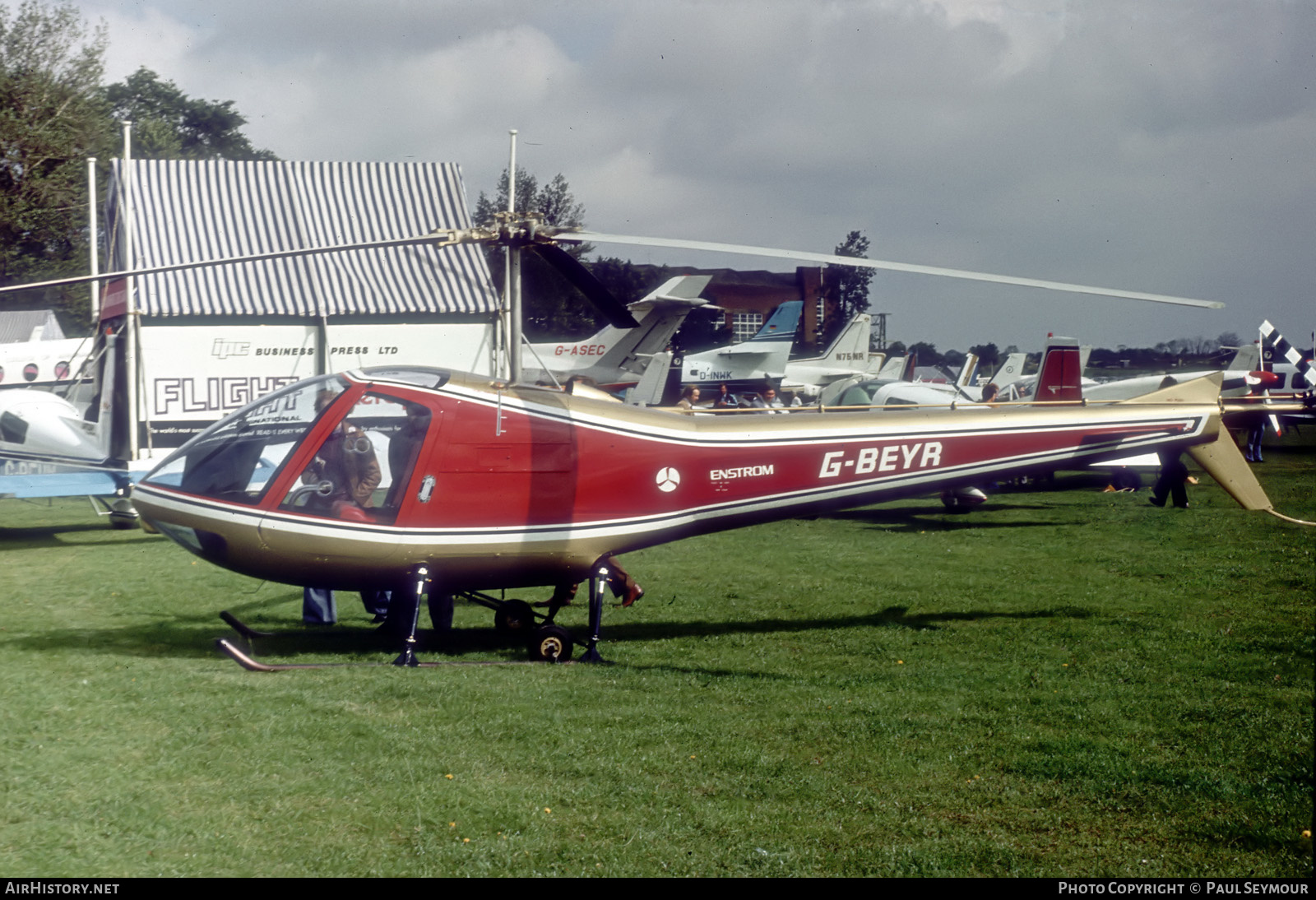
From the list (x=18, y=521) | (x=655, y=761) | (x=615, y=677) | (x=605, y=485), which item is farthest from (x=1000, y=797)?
(x=18, y=521)

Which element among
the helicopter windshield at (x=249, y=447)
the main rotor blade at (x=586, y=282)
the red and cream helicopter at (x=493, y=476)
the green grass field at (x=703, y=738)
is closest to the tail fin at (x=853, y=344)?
the green grass field at (x=703, y=738)

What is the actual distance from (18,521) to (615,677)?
1212 cm

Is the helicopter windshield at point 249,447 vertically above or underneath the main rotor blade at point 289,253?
underneath

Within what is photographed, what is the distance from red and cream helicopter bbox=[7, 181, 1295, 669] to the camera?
7.20 metres

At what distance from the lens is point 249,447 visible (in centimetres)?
739

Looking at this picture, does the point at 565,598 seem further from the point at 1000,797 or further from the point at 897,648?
the point at 1000,797

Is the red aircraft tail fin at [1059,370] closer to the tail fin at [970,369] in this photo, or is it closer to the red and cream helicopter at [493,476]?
the red and cream helicopter at [493,476]

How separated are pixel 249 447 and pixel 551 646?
99.2 inches

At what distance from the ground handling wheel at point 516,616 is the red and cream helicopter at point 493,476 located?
0.07 ft

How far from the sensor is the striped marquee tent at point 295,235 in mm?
15438

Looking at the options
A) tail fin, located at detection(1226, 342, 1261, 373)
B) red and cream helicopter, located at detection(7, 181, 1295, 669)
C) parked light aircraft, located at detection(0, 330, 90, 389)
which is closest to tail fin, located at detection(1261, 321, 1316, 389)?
tail fin, located at detection(1226, 342, 1261, 373)

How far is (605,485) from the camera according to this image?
7.68 m

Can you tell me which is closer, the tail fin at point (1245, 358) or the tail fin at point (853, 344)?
the tail fin at point (1245, 358)

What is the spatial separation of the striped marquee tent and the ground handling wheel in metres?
8.42
